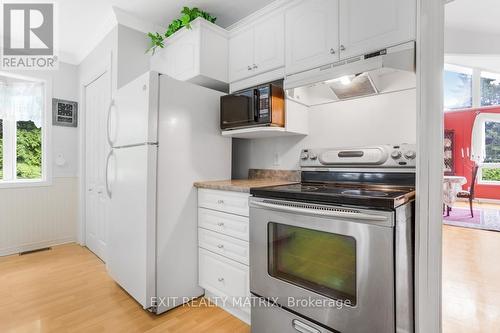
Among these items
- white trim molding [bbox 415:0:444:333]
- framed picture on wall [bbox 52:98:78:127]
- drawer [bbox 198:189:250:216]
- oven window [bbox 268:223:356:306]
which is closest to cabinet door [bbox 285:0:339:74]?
white trim molding [bbox 415:0:444:333]

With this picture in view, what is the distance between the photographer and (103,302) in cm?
199

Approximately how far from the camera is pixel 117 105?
7.14 feet


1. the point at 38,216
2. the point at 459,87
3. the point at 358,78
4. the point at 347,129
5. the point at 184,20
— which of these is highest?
the point at 459,87

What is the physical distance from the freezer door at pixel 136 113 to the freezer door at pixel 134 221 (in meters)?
0.08

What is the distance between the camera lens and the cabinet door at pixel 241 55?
216cm

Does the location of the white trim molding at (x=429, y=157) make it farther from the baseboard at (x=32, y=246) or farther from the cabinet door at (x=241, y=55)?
the baseboard at (x=32, y=246)

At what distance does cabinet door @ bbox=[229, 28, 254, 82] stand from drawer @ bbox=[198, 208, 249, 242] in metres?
1.18

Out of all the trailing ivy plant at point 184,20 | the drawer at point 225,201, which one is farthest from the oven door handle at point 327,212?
the trailing ivy plant at point 184,20

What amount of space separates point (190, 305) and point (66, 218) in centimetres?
243

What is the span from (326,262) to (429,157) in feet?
2.37

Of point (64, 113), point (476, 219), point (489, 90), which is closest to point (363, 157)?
point (64, 113)

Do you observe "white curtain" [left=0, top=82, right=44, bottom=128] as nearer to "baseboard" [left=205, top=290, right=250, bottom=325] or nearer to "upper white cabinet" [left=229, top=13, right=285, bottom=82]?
"upper white cabinet" [left=229, top=13, right=285, bottom=82]

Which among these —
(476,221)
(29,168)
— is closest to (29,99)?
(29,168)

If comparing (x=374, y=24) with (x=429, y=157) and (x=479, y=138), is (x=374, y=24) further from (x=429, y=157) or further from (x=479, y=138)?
(x=479, y=138)
